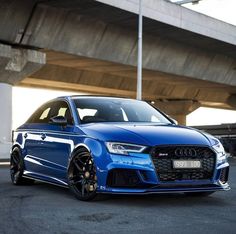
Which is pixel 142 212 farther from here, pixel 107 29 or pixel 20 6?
pixel 107 29

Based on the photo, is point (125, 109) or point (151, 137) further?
point (125, 109)

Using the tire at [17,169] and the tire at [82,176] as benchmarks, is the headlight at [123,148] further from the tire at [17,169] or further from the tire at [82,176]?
the tire at [17,169]

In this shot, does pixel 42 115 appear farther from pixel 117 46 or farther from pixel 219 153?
pixel 117 46

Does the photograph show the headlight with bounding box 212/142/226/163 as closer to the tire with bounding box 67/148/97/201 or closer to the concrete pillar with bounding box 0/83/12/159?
the tire with bounding box 67/148/97/201

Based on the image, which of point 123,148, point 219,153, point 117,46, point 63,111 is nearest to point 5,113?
point 117,46

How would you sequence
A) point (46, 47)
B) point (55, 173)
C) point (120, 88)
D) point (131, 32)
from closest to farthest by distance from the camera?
1. point (55, 173)
2. point (46, 47)
3. point (131, 32)
4. point (120, 88)

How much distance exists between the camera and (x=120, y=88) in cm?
4022

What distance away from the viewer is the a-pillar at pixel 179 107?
49312 mm

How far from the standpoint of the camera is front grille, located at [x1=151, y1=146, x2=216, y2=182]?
7.83 metres

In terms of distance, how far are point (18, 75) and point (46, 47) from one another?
63.2 inches

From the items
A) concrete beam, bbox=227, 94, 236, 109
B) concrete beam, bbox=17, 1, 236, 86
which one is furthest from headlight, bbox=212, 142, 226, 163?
concrete beam, bbox=227, 94, 236, 109

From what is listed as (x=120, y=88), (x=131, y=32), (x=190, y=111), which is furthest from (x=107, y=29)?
(x=190, y=111)

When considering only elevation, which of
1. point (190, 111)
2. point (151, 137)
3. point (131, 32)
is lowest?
point (190, 111)

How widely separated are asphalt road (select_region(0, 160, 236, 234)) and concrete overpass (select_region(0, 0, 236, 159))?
48.0 ft
